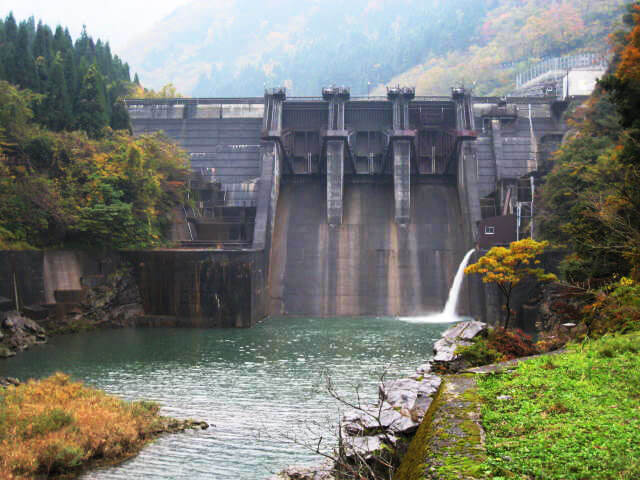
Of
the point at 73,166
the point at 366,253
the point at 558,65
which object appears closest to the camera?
the point at 73,166

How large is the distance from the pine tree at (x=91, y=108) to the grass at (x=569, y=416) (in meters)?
33.2

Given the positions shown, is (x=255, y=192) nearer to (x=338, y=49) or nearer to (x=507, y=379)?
(x=507, y=379)

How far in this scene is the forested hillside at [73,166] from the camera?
2995cm

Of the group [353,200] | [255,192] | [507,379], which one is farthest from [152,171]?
[507,379]

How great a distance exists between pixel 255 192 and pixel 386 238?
936cm

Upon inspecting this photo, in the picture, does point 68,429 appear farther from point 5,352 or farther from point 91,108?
point 91,108

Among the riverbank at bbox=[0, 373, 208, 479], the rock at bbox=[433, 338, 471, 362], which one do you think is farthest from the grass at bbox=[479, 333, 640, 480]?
the riverbank at bbox=[0, 373, 208, 479]

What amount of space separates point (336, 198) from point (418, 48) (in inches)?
4202

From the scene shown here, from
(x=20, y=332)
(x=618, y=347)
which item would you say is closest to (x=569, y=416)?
(x=618, y=347)

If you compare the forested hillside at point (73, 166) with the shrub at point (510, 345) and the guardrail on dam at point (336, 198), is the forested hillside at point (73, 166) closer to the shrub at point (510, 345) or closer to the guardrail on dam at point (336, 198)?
the guardrail on dam at point (336, 198)

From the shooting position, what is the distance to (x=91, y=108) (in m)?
38.8

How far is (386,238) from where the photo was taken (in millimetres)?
39375

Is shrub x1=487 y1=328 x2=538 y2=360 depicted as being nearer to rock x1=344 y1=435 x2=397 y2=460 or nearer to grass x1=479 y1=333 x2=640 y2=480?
grass x1=479 y1=333 x2=640 y2=480

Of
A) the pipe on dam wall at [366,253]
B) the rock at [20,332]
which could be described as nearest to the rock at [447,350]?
the pipe on dam wall at [366,253]
